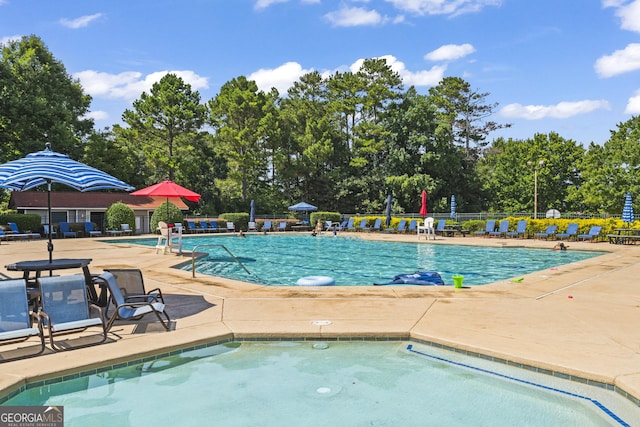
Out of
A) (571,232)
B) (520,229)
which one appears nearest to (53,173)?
(571,232)

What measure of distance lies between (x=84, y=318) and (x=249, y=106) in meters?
32.6

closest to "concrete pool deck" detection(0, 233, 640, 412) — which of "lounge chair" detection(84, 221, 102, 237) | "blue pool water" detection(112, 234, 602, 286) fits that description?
"blue pool water" detection(112, 234, 602, 286)

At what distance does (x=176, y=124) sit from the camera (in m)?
34.6

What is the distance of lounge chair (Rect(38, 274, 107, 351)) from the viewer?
15.4 feet

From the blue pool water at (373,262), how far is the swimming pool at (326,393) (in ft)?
19.4

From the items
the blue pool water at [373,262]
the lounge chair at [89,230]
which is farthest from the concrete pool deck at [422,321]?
the lounge chair at [89,230]

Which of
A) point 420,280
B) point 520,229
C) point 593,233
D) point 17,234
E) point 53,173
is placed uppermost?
point 53,173

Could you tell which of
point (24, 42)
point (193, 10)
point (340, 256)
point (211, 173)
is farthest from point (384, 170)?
point (24, 42)

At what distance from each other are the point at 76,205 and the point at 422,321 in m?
27.5

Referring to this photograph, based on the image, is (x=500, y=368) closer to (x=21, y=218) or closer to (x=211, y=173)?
(x=21, y=218)

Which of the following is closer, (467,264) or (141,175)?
(467,264)

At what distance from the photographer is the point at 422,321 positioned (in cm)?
567

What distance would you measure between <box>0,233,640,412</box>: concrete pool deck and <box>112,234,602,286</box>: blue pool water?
2.75 meters

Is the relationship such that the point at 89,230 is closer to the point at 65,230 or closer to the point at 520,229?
the point at 65,230
